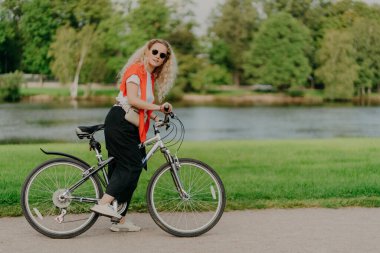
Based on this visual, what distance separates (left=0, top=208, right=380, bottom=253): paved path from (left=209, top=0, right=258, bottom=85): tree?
63.8 meters

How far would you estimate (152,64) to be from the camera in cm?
522

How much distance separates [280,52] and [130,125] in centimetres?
6551

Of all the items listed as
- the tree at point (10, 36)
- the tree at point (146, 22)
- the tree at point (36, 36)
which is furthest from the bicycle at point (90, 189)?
the tree at point (146, 22)

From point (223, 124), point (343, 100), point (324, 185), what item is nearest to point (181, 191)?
point (324, 185)

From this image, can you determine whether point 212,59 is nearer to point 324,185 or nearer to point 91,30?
point 91,30

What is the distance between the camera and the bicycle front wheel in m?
5.23

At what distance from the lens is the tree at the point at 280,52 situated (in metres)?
69.0

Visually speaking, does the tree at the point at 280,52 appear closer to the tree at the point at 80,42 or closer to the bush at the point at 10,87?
the tree at the point at 80,42

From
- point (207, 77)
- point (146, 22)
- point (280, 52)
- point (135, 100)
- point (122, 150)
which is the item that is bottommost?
point (207, 77)

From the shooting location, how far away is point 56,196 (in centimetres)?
527

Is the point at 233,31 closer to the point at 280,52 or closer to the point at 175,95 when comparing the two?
the point at 280,52

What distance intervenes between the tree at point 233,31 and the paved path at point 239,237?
63784 mm

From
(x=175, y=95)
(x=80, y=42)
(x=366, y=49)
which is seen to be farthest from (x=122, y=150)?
(x=366, y=49)

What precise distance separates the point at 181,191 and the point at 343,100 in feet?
212
